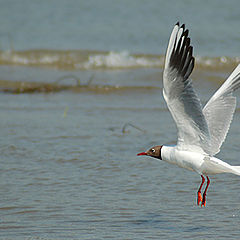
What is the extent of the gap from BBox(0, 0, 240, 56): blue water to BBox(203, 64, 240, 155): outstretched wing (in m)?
7.25

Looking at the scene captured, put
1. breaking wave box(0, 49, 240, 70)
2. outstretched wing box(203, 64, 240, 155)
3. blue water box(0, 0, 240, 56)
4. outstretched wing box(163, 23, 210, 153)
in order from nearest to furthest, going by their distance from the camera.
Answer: outstretched wing box(163, 23, 210, 153) → outstretched wing box(203, 64, 240, 155) → breaking wave box(0, 49, 240, 70) → blue water box(0, 0, 240, 56)

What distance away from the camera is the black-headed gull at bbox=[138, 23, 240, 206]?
15.0 feet

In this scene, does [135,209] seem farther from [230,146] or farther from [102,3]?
[102,3]

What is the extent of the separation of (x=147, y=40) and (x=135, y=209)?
30.6 feet

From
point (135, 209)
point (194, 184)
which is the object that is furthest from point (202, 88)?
point (135, 209)

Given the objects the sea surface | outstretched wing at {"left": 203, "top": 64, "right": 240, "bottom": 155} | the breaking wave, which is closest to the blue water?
the sea surface

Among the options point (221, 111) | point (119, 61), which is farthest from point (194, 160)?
point (119, 61)

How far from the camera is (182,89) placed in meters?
4.69

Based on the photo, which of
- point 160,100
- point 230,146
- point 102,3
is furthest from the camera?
point 102,3

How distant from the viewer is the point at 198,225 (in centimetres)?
487

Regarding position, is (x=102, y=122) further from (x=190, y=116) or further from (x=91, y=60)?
(x=91, y=60)

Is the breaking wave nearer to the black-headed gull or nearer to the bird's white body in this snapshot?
the black-headed gull

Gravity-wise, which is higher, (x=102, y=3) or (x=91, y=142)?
(x=102, y=3)

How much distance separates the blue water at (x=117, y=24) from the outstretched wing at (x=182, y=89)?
315 inches
